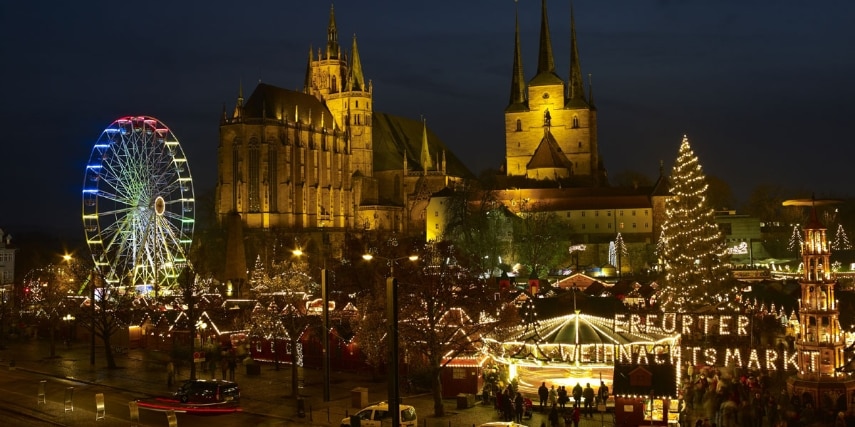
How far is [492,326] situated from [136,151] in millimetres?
35350

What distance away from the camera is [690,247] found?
48.3 m

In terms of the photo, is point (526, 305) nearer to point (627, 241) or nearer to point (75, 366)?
point (75, 366)

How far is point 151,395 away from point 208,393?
514 centimetres

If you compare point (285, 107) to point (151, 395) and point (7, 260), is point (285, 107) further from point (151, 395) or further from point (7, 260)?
point (151, 395)

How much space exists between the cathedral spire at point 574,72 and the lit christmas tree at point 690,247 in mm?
87546

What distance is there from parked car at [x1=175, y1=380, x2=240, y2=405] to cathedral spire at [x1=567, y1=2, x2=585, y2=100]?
360ft

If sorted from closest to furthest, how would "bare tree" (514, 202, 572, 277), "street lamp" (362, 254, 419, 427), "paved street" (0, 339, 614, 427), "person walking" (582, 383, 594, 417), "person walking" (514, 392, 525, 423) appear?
1. "street lamp" (362, 254, 419, 427)
2. "person walking" (514, 392, 525, 423)
3. "person walking" (582, 383, 594, 417)
4. "paved street" (0, 339, 614, 427)
5. "bare tree" (514, 202, 572, 277)

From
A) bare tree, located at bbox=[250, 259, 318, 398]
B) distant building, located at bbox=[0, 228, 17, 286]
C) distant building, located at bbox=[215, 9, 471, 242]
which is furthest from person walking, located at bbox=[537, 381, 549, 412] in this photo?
distant building, located at bbox=[0, 228, 17, 286]

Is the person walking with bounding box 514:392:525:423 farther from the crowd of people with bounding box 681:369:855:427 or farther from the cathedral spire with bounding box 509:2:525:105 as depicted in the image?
the cathedral spire with bounding box 509:2:525:105

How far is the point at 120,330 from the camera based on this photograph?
175ft

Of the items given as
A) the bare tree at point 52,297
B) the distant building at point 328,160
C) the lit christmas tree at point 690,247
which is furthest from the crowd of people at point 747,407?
the distant building at point 328,160

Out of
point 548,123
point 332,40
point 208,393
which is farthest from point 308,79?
point 208,393

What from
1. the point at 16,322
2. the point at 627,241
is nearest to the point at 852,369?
the point at 16,322

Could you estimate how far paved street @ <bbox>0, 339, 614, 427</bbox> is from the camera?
2909cm
